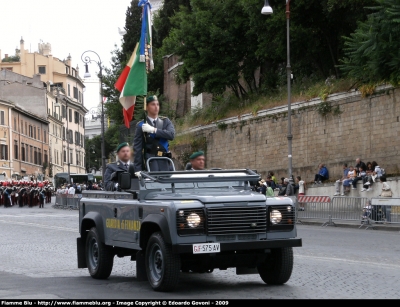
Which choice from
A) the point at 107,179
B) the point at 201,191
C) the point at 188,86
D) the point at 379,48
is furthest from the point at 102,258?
the point at 188,86

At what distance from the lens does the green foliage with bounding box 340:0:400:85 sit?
35031mm

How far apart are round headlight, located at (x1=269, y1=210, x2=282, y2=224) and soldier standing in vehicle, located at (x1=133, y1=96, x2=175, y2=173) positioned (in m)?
2.06

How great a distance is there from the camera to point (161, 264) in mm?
11141

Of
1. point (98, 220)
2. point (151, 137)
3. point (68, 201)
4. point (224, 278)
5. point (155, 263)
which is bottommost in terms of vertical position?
point (224, 278)

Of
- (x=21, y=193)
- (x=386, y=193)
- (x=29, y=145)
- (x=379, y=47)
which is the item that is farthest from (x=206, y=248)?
(x=29, y=145)

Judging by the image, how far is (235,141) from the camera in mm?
52688

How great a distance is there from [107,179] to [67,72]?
129m

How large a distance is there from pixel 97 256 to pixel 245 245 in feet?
11.0

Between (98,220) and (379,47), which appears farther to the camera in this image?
(379,47)

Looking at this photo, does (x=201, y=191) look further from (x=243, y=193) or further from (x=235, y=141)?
(x=235, y=141)

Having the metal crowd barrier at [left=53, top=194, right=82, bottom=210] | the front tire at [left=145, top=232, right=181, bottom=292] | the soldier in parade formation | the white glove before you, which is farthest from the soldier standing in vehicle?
the soldier in parade formation

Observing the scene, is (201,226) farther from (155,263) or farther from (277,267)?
(277,267)

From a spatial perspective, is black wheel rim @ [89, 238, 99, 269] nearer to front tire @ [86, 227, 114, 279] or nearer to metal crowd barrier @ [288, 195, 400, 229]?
front tire @ [86, 227, 114, 279]

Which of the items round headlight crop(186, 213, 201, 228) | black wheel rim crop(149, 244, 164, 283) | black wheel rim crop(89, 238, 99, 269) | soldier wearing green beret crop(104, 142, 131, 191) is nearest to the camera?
round headlight crop(186, 213, 201, 228)
